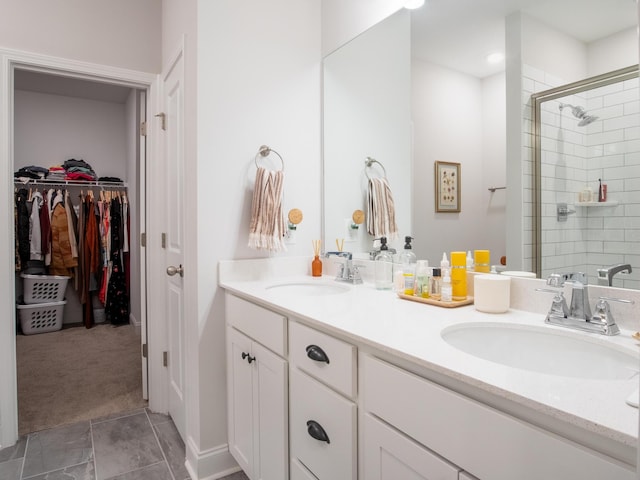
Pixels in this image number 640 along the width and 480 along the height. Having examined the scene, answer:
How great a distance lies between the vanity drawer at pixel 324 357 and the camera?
100 centimetres

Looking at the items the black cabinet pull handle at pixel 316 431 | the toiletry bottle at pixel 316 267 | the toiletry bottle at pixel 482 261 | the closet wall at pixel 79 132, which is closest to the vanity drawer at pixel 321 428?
the black cabinet pull handle at pixel 316 431

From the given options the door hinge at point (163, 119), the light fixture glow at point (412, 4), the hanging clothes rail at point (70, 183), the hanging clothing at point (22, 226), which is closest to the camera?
the light fixture glow at point (412, 4)

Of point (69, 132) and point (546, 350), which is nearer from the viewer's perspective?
point (546, 350)

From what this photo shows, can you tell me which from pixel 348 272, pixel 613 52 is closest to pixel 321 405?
pixel 348 272

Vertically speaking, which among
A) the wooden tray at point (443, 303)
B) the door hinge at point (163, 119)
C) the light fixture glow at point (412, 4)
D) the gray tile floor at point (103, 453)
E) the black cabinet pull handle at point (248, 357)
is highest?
the light fixture glow at point (412, 4)

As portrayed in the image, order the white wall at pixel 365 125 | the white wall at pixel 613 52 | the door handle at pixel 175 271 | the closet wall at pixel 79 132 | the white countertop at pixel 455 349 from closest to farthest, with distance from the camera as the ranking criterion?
the white countertop at pixel 455 349 → the white wall at pixel 613 52 → the white wall at pixel 365 125 → the door handle at pixel 175 271 → the closet wall at pixel 79 132

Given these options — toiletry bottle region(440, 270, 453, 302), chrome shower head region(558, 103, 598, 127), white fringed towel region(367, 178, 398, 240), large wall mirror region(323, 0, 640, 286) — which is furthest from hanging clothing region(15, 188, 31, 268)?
chrome shower head region(558, 103, 598, 127)

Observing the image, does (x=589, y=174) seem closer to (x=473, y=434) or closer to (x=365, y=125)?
(x=473, y=434)

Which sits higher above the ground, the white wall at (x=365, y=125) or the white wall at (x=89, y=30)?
the white wall at (x=89, y=30)

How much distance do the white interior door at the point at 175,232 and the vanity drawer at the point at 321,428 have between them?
97 centimetres

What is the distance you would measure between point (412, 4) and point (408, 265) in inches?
43.0

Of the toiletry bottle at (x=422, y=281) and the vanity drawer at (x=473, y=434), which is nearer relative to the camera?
the vanity drawer at (x=473, y=434)

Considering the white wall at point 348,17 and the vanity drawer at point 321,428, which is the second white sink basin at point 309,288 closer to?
the vanity drawer at point 321,428

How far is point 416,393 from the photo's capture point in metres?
0.80
